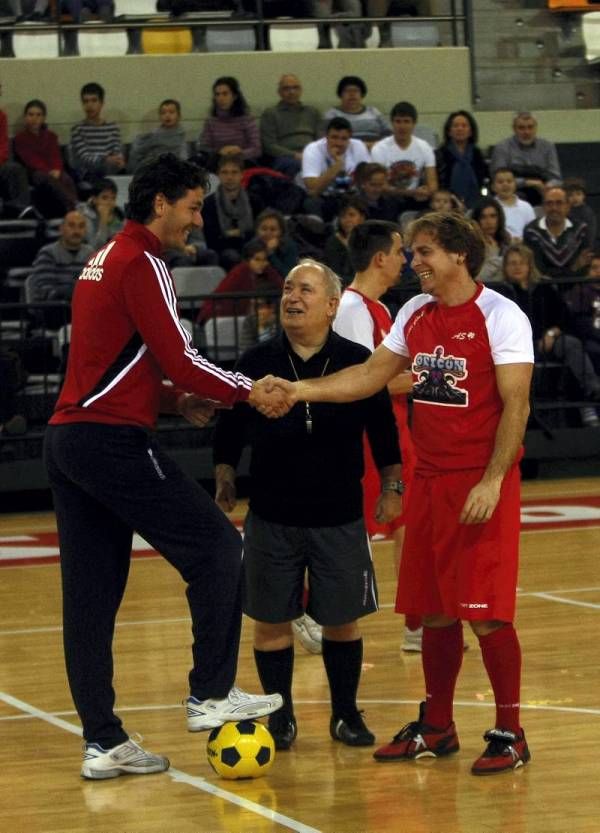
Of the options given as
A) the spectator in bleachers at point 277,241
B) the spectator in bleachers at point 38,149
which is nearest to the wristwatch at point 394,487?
the spectator in bleachers at point 277,241

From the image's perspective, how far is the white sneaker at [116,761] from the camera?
619 centimetres

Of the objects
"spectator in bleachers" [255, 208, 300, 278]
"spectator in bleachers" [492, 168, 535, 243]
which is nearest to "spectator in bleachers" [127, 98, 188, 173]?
"spectator in bleachers" [255, 208, 300, 278]

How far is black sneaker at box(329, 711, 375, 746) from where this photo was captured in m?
6.60

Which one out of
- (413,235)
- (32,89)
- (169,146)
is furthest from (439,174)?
(413,235)

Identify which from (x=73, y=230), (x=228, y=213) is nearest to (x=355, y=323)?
(x=73, y=230)

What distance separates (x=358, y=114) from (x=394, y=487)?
11.4m

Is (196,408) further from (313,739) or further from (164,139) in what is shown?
(164,139)

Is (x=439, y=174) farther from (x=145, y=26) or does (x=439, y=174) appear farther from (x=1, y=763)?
(x=1, y=763)

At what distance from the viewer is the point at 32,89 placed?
1778cm

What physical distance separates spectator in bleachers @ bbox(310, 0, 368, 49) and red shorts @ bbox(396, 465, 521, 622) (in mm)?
13142

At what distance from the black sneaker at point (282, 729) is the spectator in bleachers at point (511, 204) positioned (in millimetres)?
10055

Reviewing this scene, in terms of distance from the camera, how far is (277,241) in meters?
14.4

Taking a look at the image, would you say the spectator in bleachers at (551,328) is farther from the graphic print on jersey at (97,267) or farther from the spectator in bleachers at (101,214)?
the graphic print on jersey at (97,267)

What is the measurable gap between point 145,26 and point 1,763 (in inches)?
506
